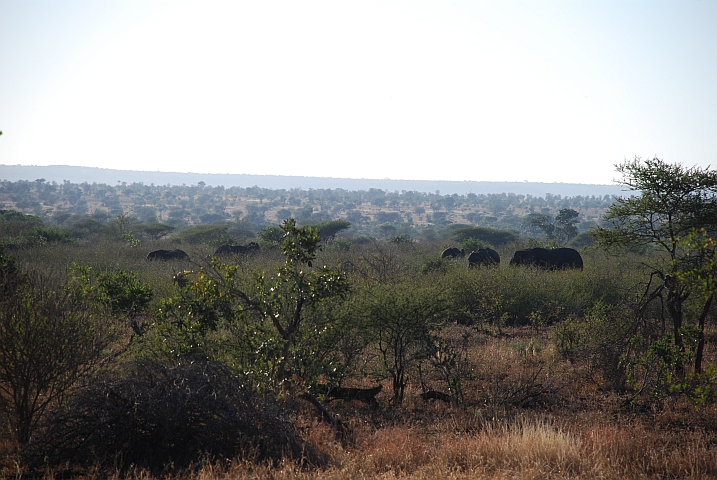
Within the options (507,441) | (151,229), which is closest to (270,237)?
(151,229)

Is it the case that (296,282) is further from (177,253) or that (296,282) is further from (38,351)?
(177,253)

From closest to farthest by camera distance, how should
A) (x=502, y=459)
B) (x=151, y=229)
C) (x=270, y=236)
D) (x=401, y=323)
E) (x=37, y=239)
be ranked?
(x=502, y=459)
(x=401, y=323)
(x=37, y=239)
(x=270, y=236)
(x=151, y=229)

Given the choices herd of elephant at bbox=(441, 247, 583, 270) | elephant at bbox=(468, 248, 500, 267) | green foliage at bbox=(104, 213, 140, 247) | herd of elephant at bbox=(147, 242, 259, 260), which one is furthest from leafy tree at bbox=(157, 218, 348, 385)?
green foliage at bbox=(104, 213, 140, 247)

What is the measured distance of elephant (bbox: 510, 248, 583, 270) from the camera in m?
25.2

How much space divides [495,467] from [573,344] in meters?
7.68

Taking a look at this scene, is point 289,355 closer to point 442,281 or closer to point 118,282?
point 118,282

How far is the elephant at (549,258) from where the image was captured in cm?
2523

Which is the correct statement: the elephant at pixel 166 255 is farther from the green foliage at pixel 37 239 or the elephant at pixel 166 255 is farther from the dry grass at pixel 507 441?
the dry grass at pixel 507 441

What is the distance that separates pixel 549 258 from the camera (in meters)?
25.5

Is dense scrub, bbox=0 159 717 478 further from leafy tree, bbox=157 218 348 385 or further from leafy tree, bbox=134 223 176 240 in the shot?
leafy tree, bbox=134 223 176 240

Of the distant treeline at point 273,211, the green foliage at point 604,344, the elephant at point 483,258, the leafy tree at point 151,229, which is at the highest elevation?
the green foliage at point 604,344

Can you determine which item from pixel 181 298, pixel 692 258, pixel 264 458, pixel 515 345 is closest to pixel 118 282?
pixel 181 298

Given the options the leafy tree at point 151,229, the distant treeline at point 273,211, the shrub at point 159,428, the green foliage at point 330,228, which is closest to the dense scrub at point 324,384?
the shrub at point 159,428

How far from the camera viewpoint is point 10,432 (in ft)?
23.5
